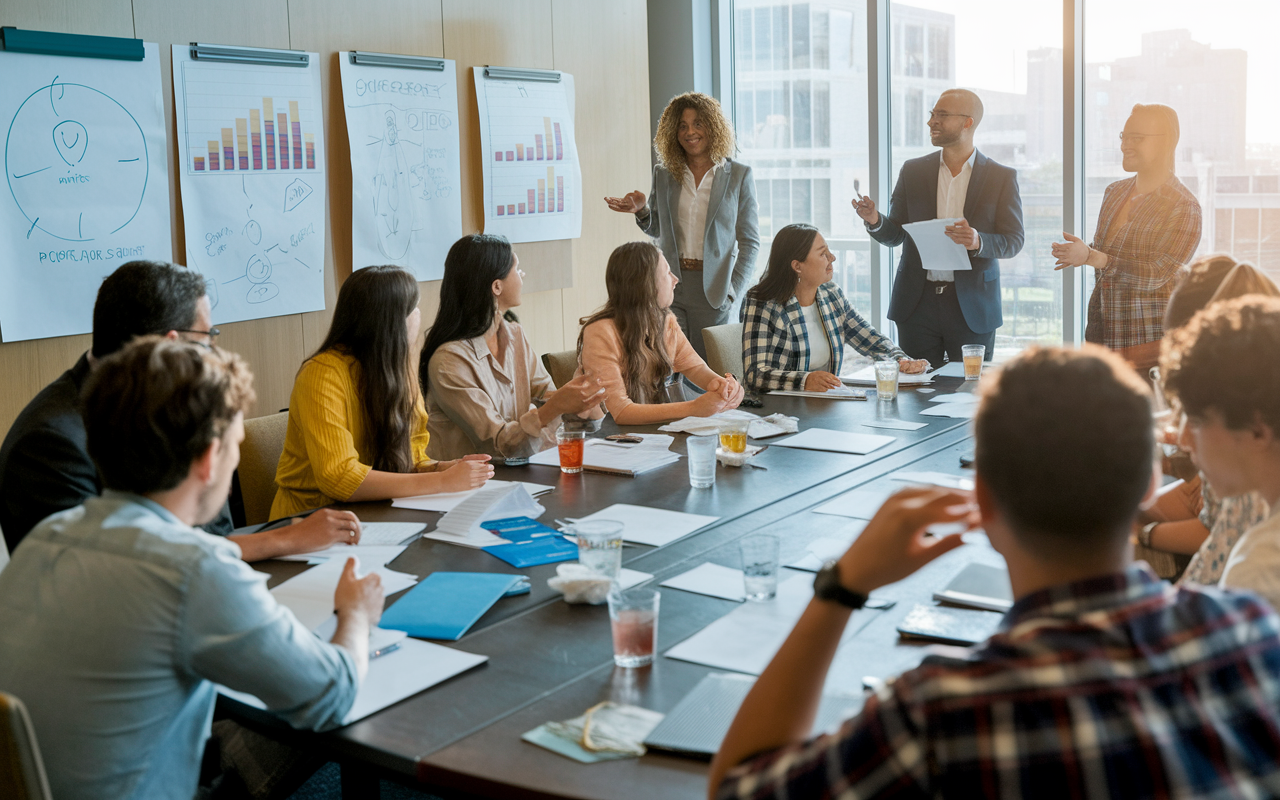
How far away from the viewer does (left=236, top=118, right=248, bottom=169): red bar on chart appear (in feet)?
12.6

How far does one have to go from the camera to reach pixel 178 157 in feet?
12.1

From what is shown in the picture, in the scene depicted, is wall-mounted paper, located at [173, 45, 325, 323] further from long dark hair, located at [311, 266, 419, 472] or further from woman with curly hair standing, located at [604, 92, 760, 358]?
long dark hair, located at [311, 266, 419, 472]

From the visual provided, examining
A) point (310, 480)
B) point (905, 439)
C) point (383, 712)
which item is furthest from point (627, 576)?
point (905, 439)

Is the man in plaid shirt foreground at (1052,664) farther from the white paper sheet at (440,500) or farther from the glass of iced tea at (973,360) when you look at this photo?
the glass of iced tea at (973,360)

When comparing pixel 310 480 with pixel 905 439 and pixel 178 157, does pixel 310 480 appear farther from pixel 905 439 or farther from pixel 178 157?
pixel 178 157

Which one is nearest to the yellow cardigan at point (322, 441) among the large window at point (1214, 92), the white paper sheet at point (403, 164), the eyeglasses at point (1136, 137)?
the white paper sheet at point (403, 164)

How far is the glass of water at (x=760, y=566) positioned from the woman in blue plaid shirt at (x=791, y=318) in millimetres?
1948

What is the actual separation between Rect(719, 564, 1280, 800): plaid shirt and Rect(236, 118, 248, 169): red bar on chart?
3.55 metres

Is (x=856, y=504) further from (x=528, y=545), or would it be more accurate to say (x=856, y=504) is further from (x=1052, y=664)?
(x=1052, y=664)

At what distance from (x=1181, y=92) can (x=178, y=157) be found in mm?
4239

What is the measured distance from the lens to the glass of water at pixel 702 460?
2348 millimetres

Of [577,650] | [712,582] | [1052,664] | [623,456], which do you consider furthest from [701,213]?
[1052,664]

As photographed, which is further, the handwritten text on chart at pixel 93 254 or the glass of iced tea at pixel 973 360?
Result: the glass of iced tea at pixel 973 360

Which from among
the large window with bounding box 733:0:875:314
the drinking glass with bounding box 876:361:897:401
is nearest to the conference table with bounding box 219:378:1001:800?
the drinking glass with bounding box 876:361:897:401
